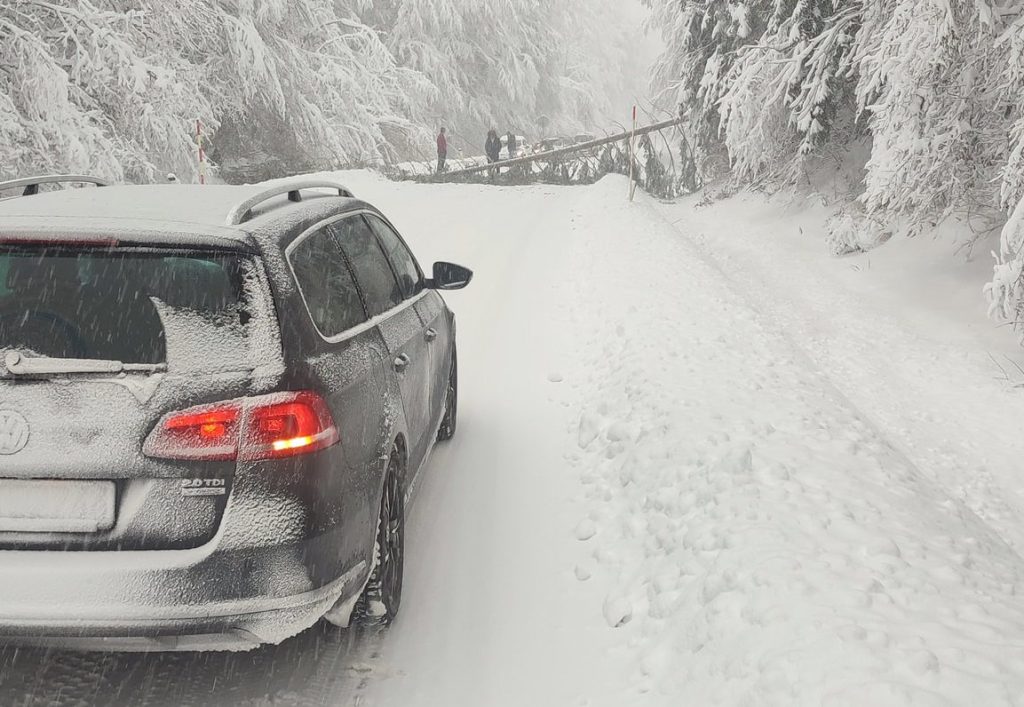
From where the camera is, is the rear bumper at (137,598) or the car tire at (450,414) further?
the car tire at (450,414)

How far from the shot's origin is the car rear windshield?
262 centimetres

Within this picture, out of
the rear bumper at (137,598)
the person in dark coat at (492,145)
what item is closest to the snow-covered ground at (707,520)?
the rear bumper at (137,598)

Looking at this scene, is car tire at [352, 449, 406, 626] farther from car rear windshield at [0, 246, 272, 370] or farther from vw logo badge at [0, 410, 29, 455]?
vw logo badge at [0, 410, 29, 455]

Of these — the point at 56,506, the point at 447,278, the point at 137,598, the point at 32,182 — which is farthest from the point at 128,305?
the point at 447,278

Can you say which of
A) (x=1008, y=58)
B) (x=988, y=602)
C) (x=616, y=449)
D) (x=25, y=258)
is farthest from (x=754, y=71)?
(x=25, y=258)

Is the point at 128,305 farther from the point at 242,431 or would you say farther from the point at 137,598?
the point at 137,598

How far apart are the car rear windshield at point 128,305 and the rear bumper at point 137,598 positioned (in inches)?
24.0

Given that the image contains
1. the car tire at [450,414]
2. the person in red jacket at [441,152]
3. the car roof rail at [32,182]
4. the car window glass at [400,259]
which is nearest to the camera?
the car roof rail at [32,182]

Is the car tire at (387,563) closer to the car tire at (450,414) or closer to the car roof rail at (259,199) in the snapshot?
the car roof rail at (259,199)

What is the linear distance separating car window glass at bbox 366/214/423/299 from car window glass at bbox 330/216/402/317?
120 millimetres

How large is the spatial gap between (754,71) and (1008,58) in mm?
7564

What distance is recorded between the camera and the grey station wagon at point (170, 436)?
2496 millimetres

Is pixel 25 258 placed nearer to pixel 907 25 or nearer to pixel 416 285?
pixel 416 285

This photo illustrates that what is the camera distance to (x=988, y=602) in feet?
10.8
